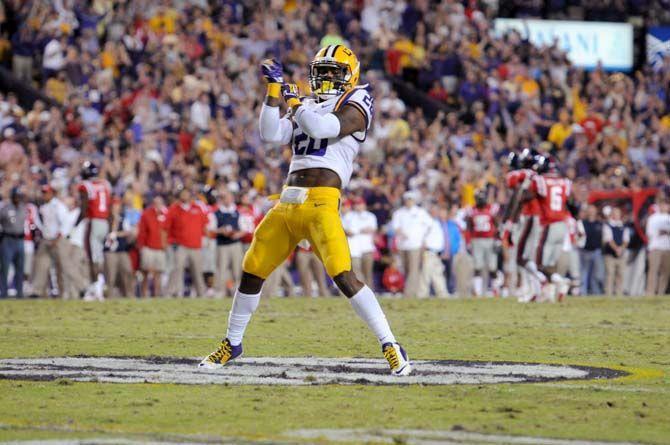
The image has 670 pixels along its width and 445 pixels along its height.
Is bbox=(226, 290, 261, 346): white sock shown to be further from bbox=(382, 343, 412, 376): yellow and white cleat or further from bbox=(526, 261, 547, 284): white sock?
bbox=(526, 261, 547, 284): white sock

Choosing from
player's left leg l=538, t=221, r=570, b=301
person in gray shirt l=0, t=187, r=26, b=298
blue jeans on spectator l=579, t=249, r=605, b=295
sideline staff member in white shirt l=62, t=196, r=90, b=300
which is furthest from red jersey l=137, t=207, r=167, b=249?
blue jeans on spectator l=579, t=249, r=605, b=295

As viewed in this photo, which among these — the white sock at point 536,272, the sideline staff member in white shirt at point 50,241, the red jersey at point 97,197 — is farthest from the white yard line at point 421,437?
the sideline staff member in white shirt at point 50,241

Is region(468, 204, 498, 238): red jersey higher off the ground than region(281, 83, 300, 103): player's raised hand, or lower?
lower

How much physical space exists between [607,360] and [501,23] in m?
20.8

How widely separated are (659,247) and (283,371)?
15.5m

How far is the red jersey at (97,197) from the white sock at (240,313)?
10512mm

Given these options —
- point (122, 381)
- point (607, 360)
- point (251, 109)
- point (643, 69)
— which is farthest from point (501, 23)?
point (122, 381)

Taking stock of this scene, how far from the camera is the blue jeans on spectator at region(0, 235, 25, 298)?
20406mm

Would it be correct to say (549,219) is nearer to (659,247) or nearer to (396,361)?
(659,247)

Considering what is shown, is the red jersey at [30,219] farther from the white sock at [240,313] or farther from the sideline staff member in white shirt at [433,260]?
the white sock at [240,313]

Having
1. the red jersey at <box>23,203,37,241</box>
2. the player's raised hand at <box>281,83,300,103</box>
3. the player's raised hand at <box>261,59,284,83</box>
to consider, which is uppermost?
the player's raised hand at <box>261,59,284,83</box>

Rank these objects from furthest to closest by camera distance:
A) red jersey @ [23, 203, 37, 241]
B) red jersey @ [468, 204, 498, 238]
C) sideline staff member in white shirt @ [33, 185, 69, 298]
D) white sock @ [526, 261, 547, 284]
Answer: red jersey @ [468, 204, 498, 238] → red jersey @ [23, 203, 37, 241] → sideline staff member in white shirt @ [33, 185, 69, 298] → white sock @ [526, 261, 547, 284]

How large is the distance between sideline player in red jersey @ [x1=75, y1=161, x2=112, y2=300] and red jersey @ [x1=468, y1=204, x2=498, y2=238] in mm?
6370

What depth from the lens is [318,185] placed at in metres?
8.66
